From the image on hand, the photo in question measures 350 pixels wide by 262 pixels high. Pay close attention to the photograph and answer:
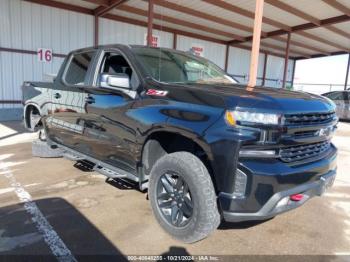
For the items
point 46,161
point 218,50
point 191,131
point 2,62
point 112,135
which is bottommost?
point 46,161

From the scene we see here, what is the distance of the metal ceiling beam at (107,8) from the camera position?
37.7 ft

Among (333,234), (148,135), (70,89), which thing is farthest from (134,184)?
(333,234)

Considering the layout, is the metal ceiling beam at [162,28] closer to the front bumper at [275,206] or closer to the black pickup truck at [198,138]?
the black pickup truck at [198,138]

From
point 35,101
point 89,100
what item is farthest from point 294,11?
point 89,100

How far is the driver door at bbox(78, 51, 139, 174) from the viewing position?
3.38 meters

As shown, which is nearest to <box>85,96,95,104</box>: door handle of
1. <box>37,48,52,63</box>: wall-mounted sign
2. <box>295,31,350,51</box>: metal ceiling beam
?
<box>37,48,52,63</box>: wall-mounted sign

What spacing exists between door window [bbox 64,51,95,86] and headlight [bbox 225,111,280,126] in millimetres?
2514

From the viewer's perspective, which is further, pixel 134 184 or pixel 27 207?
pixel 134 184

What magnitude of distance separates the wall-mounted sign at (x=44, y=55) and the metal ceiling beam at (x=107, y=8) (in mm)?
2593

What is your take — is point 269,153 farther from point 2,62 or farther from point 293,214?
point 2,62

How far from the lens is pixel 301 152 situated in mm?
2771

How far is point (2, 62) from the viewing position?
11445 millimetres

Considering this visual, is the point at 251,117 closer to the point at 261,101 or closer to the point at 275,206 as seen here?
the point at 261,101

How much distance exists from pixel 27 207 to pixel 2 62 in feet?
31.7
